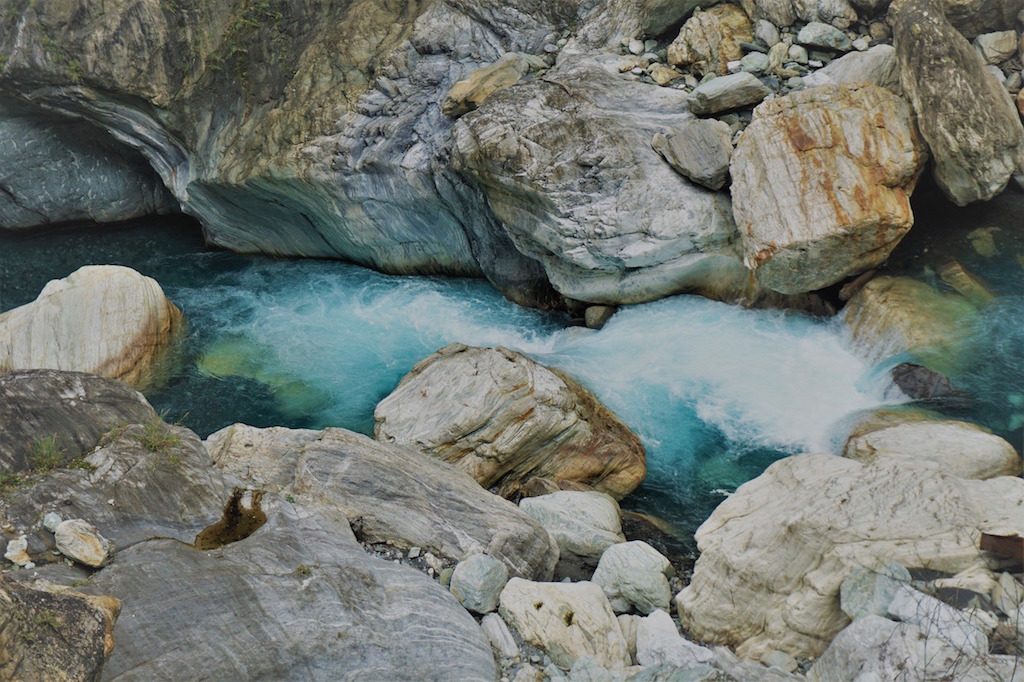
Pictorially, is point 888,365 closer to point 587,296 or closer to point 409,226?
point 587,296

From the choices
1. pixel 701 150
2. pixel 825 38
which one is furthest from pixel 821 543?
pixel 825 38

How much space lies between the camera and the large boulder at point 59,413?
7395 millimetres

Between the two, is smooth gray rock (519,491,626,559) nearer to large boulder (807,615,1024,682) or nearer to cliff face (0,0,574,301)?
large boulder (807,615,1024,682)

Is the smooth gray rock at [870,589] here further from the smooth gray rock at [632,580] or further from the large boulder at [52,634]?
the large boulder at [52,634]

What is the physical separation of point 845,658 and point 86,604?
17.7 ft

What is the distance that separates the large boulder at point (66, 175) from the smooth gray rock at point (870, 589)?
17083 mm

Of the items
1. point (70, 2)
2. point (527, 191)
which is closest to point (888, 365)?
point (527, 191)

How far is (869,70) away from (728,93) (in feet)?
6.86

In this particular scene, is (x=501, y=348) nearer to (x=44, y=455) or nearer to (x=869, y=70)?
(x=44, y=455)

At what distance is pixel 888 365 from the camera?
12.2 meters

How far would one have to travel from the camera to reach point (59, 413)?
7824 millimetres

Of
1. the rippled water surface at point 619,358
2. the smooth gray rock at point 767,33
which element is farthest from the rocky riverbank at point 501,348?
the rippled water surface at point 619,358

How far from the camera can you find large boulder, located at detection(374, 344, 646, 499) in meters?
11.2

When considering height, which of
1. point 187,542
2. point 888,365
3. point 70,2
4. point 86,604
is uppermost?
point 70,2
